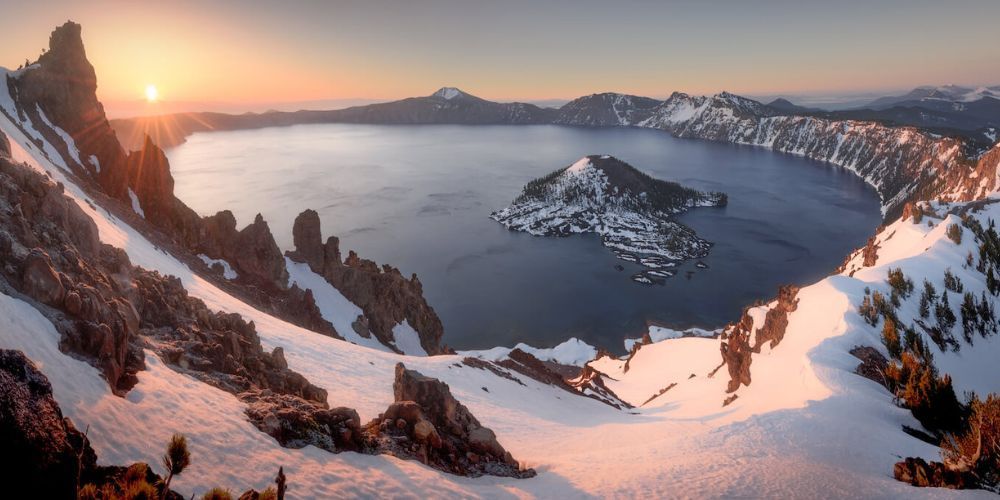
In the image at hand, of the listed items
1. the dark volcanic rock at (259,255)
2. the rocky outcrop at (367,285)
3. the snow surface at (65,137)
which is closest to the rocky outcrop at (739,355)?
the rocky outcrop at (367,285)

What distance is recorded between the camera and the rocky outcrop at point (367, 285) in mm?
63344

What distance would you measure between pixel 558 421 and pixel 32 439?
30027mm

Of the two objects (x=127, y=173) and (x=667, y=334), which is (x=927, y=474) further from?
(x=667, y=334)

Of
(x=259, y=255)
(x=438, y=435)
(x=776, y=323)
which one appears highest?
(x=259, y=255)

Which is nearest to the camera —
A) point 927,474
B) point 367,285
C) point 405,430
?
point 927,474

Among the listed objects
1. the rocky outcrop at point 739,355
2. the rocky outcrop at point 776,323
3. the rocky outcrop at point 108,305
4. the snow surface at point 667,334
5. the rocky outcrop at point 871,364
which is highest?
the rocky outcrop at point 108,305

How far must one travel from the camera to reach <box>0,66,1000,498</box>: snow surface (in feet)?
42.5

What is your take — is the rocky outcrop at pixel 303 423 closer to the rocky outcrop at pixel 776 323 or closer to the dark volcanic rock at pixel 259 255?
the rocky outcrop at pixel 776 323

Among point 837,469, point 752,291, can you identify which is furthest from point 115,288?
point 752,291

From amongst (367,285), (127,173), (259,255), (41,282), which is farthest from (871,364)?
(127,173)

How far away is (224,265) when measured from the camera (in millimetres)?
52906

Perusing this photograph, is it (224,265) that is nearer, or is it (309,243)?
(224,265)

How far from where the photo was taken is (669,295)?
5128 inches

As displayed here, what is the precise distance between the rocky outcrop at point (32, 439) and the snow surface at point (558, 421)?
3.30 meters
